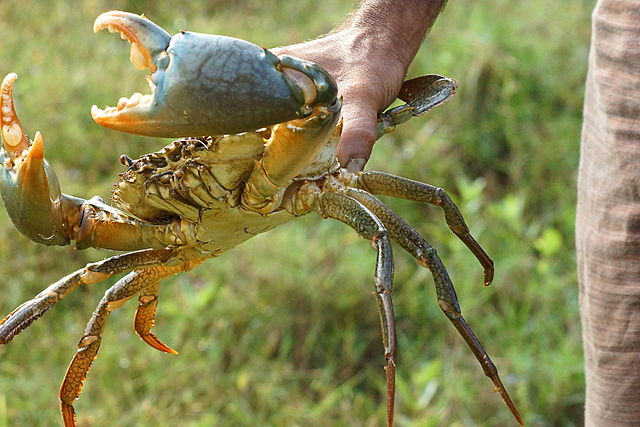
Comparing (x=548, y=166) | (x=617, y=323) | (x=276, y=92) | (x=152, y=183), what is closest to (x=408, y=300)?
(x=548, y=166)

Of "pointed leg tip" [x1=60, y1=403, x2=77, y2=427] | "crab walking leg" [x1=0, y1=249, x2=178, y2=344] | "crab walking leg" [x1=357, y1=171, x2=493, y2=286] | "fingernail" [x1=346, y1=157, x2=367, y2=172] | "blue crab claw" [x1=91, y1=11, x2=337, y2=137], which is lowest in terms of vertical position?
"pointed leg tip" [x1=60, y1=403, x2=77, y2=427]

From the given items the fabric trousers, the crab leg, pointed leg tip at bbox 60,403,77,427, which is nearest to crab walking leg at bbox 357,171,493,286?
the crab leg

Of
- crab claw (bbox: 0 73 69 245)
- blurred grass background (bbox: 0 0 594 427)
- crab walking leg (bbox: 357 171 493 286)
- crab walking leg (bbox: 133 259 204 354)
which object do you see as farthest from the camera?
blurred grass background (bbox: 0 0 594 427)


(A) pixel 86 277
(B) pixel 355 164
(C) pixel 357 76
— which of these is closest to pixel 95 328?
(A) pixel 86 277

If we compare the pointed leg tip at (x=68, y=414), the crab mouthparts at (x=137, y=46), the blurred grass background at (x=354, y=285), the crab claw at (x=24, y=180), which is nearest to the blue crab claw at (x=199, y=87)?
the crab mouthparts at (x=137, y=46)

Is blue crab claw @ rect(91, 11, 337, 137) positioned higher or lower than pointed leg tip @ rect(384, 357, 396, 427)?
higher

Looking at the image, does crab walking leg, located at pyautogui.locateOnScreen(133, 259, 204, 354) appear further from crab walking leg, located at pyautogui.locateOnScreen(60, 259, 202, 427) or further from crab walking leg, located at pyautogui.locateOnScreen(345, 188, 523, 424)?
crab walking leg, located at pyautogui.locateOnScreen(345, 188, 523, 424)

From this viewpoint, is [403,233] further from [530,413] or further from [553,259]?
[553,259]
